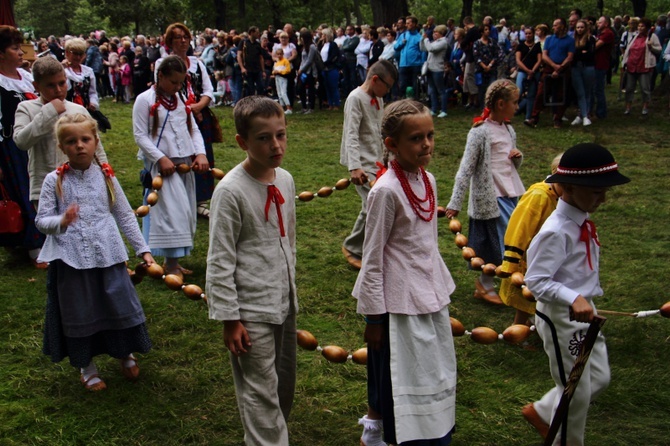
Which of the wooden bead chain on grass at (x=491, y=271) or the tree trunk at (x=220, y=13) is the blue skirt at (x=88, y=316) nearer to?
the wooden bead chain on grass at (x=491, y=271)

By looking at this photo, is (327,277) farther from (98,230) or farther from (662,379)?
(662,379)

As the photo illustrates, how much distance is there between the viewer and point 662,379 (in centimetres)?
457

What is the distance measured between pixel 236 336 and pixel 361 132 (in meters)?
3.69

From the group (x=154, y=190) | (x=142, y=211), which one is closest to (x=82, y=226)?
(x=142, y=211)

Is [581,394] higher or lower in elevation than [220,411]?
higher

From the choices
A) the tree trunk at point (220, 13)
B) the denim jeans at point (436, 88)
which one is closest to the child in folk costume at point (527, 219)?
the denim jeans at point (436, 88)

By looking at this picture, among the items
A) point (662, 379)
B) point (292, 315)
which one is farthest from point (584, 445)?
point (292, 315)

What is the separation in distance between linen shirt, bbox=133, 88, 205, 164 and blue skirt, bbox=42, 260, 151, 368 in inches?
77.9

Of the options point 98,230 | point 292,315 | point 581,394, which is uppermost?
point 98,230

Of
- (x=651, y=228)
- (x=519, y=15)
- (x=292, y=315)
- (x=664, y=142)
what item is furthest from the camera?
(x=519, y=15)

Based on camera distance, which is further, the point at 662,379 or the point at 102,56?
the point at 102,56

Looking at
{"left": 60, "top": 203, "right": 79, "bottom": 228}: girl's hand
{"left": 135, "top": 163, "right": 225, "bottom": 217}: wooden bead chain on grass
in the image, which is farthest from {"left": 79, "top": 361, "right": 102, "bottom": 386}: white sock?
{"left": 135, "top": 163, "right": 225, "bottom": 217}: wooden bead chain on grass

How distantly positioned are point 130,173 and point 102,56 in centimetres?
1413

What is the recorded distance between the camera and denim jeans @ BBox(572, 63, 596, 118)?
45.9 feet
